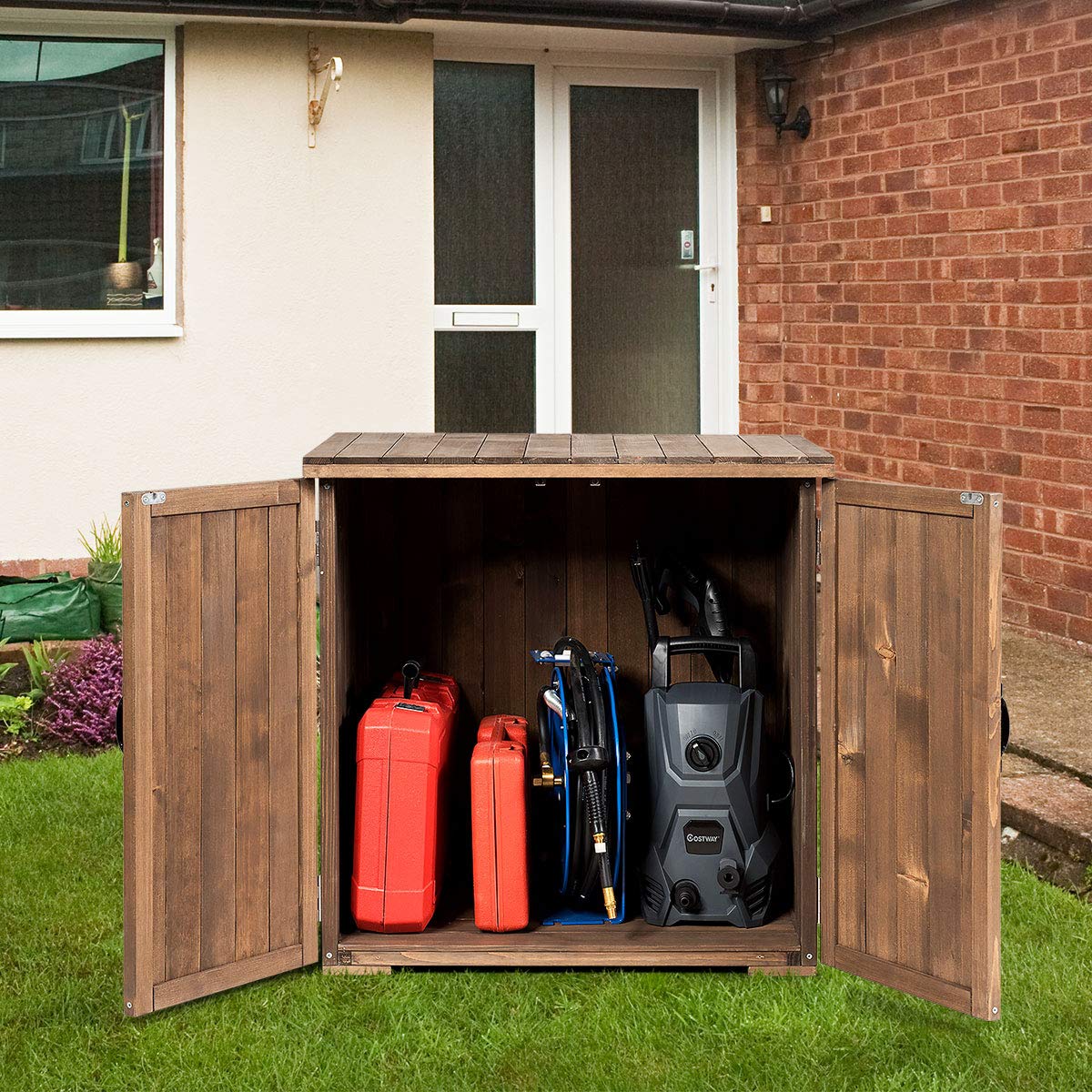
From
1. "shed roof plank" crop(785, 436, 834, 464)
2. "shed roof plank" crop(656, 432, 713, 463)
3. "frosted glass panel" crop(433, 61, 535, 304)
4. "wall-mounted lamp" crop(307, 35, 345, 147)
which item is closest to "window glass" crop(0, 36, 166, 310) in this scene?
"wall-mounted lamp" crop(307, 35, 345, 147)

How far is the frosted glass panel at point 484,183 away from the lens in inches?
296

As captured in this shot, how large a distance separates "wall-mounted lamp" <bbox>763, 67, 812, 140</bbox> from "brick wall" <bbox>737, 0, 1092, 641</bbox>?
61 mm

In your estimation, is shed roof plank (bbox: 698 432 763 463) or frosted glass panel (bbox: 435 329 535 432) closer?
shed roof plank (bbox: 698 432 763 463)

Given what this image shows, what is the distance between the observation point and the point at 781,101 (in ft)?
24.2

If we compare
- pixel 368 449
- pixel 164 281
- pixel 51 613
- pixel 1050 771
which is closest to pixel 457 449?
pixel 368 449

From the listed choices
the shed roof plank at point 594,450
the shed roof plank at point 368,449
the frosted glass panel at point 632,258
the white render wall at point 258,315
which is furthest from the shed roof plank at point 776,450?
the frosted glass panel at point 632,258

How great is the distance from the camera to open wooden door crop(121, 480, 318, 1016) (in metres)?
3.27

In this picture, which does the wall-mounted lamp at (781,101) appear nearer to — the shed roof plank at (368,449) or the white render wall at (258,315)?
the white render wall at (258,315)

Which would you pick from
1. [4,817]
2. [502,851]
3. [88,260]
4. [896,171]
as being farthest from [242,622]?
[896,171]

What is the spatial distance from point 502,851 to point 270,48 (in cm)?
455

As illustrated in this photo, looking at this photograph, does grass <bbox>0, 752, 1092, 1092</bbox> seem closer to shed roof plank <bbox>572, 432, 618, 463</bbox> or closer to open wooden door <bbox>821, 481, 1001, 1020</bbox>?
open wooden door <bbox>821, 481, 1001, 1020</bbox>

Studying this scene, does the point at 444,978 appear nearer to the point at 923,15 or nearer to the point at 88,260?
the point at 88,260

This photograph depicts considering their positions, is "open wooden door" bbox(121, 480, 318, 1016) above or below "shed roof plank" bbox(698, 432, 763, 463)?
below

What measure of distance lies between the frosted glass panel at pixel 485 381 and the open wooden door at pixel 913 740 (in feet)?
14.1
